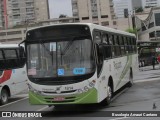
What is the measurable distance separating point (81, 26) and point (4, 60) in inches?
277

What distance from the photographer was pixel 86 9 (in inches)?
5394

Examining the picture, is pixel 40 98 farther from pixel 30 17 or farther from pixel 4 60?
pixel 30 17

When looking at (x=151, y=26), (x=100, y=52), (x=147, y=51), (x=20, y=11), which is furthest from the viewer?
(x=20, y=11)

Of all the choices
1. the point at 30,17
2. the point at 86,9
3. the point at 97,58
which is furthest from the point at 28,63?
the point at 30,17

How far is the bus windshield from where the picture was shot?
500 inches

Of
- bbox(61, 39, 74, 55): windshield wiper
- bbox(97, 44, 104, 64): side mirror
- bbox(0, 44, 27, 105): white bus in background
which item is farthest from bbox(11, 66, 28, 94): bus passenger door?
bbox(61, 39, 74, 55): windshield wiper

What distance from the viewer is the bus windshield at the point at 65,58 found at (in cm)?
1270

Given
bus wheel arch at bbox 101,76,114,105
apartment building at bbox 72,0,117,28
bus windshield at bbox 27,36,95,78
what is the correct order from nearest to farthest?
bus windshield at bbox 27,36,95,78
bus wheel arch at bbox 101,76,114,105
apartment building at bbox 72,0,117,28

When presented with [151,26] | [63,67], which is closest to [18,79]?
[63,67]

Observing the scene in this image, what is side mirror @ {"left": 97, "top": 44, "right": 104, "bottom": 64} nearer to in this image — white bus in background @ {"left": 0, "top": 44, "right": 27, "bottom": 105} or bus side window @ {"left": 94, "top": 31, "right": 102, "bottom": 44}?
bus side window @ {"left": 94, "top": 31, "right": 102, "bottom": 44}

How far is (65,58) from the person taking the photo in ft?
41.9

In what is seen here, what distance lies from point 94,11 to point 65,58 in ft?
412

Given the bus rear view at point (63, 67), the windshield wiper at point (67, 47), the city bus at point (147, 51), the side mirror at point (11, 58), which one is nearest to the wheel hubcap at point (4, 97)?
the side mirror at point (11, 58)

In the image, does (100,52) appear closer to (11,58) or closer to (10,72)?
(10,72)
